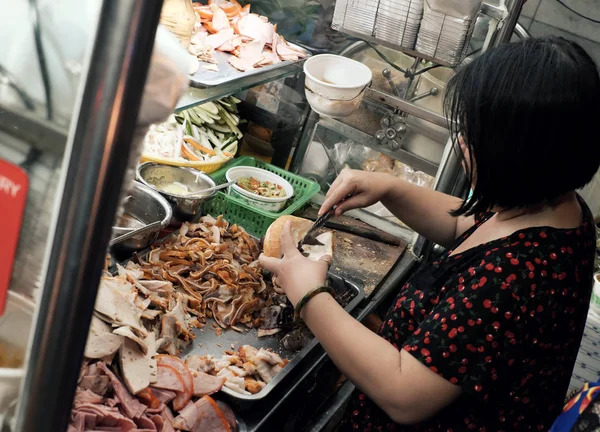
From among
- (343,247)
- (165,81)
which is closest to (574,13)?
(343,247)

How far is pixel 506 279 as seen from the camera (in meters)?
1.58

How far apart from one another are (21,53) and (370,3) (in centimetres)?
244

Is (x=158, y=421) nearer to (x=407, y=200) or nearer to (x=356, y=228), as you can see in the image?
(x=407, y=200)

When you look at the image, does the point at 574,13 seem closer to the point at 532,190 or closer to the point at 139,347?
the point at 532,190

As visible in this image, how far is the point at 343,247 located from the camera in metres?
3.43

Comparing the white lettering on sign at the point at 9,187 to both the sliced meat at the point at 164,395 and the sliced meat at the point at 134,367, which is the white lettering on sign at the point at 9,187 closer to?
the sliced meat at the point at 134,367

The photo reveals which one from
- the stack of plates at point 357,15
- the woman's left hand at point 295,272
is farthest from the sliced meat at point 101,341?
the stack of plates at point 357,15

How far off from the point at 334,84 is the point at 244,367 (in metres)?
1.61

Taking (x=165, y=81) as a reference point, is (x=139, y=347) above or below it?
below

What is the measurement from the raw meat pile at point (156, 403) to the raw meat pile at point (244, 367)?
0.09m

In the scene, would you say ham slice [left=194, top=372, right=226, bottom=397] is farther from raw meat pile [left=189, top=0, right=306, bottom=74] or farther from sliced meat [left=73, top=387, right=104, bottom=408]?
raw meat pile [left=189, top=0, right=306, bottom=74]

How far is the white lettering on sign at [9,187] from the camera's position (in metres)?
0.73

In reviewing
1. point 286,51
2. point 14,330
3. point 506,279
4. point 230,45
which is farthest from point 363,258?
point 14,330

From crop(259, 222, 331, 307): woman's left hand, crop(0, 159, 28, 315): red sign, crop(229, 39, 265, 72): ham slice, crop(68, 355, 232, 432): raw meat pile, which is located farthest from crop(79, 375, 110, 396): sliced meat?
crop(229, 39, 265, 72): ham slice
